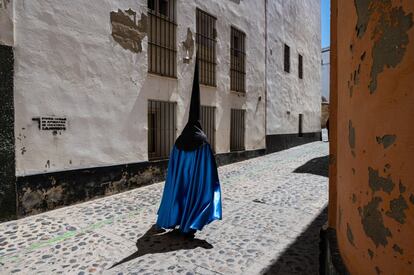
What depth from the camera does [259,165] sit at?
10672mm

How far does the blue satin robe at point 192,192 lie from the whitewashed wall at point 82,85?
7.92 ft

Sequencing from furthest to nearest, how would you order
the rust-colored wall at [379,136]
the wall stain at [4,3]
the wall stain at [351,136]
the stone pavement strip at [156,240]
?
the wall stain at [4,3]
the stone pavement strip at [156,240]
the wall stain at [351,136]
the rust-colored wall at [379,136]

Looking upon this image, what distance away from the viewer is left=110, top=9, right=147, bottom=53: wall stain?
21.4 feet

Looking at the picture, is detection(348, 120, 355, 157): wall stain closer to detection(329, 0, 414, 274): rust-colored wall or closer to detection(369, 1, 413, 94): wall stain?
detection(329, 0, 414, 274): rust-colored wall

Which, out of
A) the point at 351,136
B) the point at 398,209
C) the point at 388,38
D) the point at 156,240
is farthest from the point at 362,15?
the point at 156,240

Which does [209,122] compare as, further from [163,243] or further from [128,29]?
[163,243]

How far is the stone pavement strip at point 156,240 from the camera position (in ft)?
11.1

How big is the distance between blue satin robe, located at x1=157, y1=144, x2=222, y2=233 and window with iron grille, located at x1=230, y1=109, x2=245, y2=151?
24.3 ft

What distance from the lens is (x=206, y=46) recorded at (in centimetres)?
959

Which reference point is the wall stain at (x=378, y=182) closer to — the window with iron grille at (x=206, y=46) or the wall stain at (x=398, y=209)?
the wall stain at (x=398, y=209)

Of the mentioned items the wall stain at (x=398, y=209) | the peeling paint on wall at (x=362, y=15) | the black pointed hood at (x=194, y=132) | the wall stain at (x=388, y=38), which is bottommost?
the wall stain at (x=398, y=209)

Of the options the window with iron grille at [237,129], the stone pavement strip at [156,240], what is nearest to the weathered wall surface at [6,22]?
the stone pavement strip at [156,240]

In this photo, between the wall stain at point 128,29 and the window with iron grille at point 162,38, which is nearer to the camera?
the wall stain at point 128,29

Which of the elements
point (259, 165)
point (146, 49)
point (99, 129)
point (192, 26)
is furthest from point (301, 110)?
point (99, 129)
